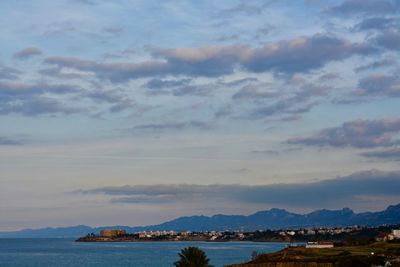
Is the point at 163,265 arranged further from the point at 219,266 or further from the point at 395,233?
the point at 395,233

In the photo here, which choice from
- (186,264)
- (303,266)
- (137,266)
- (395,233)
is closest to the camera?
(186,264)

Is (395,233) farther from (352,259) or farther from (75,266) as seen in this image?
(352,259)

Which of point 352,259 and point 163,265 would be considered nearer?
point 352,259

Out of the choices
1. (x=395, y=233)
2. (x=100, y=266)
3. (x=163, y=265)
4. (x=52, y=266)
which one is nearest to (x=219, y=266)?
(x=163, y=265)

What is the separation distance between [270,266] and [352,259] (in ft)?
43.2

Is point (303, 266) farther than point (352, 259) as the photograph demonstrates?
No

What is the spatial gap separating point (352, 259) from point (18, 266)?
79.6 metres

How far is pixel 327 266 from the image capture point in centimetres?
7944

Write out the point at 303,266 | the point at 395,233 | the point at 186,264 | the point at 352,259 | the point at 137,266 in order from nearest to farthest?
the point at 186,264 → the point at 303,266 → the point at 352,259 → the point at 137,266 → the point at 395,233

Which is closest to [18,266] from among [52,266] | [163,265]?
[52,266]

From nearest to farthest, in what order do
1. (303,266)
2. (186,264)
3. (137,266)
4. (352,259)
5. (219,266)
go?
(186,264) → (303,266) → (352,259) → (219,266) → (137,266)

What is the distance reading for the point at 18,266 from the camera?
148125 mm

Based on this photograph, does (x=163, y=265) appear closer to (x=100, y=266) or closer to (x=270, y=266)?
(x=100, y=266)

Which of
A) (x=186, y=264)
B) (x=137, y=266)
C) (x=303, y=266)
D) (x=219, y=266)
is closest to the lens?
(x=186, y=264)
